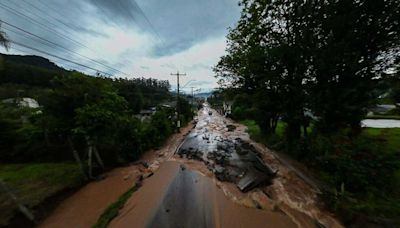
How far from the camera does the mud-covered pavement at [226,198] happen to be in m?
6.98

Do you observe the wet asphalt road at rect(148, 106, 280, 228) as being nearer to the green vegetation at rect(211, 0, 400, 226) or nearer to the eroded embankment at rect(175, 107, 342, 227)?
the eroded embankment at rect(175, 107, 342, 227)

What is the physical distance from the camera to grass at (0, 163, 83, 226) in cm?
776

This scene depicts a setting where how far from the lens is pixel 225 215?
291 inches

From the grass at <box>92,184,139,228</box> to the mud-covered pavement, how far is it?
25cm

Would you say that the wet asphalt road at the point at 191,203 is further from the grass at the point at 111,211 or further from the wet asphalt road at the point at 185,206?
the grass at the point at 111,211

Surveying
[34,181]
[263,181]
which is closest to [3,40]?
[34,181]

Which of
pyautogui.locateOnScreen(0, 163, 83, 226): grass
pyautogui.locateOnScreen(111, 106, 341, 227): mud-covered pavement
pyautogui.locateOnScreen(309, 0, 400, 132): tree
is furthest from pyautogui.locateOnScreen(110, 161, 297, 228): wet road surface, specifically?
pyautogui.locateOnScreen(309, 0, 400, 132): tree

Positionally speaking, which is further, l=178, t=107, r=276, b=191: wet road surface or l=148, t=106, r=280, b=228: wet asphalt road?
l=178, t=107, r=276, b=191: wet road surface

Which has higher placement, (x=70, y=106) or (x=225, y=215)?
(x=70, y=106)

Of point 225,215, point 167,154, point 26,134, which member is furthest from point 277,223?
point 26,134

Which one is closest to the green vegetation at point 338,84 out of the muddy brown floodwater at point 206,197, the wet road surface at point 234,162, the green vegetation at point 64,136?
the muddy brown floodwater at point 206,197

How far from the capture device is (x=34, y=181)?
997cm

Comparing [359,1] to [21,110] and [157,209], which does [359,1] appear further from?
[21,110]

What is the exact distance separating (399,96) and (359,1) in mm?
4783
